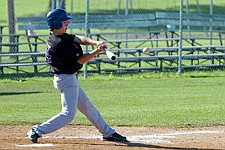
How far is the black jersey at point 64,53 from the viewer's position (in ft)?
29.4

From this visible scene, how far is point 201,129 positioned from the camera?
427 inches

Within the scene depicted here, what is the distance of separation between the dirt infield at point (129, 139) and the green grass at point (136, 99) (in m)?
0.64

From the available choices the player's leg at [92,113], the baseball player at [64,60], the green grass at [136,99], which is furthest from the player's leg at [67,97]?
the green grass at [136,99]

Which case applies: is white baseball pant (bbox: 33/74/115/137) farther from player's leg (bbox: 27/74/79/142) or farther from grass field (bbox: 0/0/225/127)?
grass field (bbox: 0/0/225/127)

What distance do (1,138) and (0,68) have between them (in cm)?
1100

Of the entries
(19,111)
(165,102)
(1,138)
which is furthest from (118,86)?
(1,138)

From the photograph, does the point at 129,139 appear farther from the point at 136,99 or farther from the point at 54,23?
the point at 136,99

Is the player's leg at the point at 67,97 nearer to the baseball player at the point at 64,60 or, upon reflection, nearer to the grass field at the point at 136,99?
the baseball player at the point at 64,60

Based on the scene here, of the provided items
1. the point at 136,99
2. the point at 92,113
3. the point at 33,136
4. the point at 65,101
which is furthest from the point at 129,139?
the point at 136,99

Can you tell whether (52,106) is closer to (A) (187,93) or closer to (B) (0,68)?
(A) (187,93)

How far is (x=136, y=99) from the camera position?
48.8 feet

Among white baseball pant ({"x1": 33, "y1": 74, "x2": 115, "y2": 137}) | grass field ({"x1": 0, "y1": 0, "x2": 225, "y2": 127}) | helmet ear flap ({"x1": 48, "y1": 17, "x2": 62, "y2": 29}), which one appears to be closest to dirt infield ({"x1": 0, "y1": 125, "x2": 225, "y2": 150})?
white baseball pant ({"x1": 33, "y1": 74, "x2": 115, "y2": 137})

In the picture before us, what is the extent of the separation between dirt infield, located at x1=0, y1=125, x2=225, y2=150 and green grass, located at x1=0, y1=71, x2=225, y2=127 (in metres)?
0.64

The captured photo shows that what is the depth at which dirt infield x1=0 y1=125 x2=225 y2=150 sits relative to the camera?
9102 mm
